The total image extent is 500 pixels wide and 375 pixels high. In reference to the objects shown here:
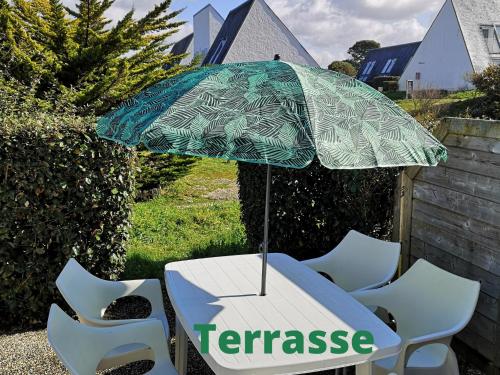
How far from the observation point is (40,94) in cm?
796

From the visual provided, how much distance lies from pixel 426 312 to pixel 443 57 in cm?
3778

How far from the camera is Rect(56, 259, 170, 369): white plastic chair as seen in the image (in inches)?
117

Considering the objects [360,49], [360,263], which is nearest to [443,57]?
[360,263]

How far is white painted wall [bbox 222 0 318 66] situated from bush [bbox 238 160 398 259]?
63.4ft

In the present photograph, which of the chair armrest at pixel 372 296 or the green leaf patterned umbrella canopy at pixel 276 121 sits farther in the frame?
the chair armrest at pixel 372 296

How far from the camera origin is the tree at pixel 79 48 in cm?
748

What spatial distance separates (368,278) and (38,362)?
2564 millimetres

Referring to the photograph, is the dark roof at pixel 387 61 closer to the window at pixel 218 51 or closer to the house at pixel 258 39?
the house at pixel 258 39

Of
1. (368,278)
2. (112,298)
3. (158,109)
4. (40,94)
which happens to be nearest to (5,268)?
(112,298)

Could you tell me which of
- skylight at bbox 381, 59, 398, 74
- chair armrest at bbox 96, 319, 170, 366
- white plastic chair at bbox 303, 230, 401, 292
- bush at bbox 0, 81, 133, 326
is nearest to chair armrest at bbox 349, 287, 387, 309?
white plastic chair at bbox 303, 230, 401, 292

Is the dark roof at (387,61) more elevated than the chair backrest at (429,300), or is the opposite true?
the dark roof at (387,61)

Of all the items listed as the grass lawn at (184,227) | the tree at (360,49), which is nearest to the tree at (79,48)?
the grass lawn at (184,227)

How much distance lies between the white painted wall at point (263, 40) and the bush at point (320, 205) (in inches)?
761

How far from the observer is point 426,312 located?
3.12 meters
